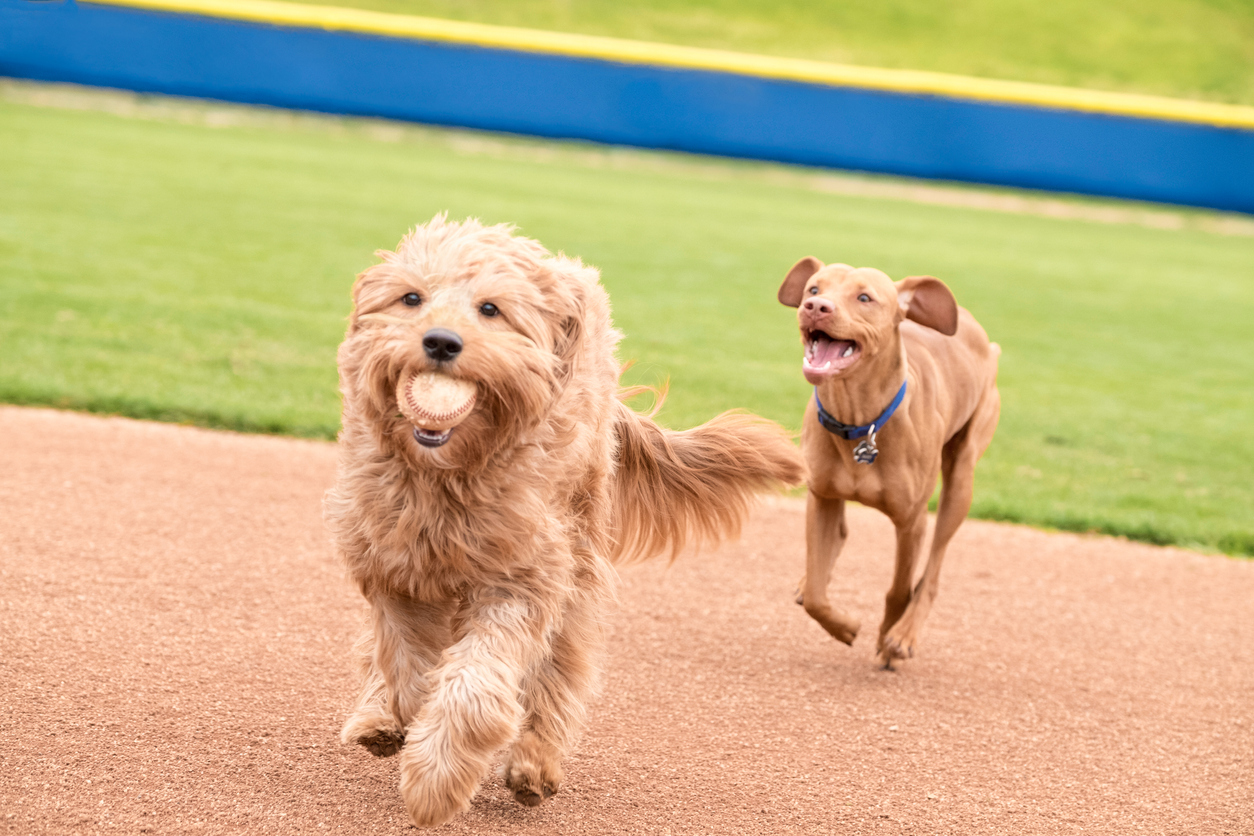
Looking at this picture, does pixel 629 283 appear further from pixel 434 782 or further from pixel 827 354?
pixel 434 782

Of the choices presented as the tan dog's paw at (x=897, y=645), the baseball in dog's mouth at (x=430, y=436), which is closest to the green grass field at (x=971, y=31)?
the tan dog's paw at (x=897, y=645)

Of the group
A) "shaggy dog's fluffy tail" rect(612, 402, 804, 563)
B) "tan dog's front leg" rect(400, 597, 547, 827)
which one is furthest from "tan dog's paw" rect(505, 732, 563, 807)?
"shaggy dog's fluffy tail" rect(612, 402, 804, 563)

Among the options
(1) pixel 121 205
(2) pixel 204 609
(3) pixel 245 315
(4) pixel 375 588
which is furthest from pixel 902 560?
(1) pixel 121 205

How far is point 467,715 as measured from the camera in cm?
342

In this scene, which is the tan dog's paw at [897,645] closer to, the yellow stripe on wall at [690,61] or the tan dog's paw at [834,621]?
the tan dog's paw at [834,621]

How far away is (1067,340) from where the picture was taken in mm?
14281

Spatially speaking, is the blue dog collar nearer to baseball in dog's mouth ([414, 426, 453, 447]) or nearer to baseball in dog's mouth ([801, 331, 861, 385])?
baseball in dog's mouth ([801, 331, 861, 385])

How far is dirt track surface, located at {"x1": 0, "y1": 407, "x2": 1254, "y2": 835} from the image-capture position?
385 cm

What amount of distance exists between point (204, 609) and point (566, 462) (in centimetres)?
212

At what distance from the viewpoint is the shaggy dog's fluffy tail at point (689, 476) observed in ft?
15.4

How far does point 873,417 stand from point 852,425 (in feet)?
0.28

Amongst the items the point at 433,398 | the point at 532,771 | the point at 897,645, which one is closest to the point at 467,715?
the point at 532,771

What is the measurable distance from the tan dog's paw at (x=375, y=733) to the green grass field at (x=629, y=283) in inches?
104

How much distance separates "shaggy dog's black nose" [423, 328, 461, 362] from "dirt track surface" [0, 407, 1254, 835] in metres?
1.35
